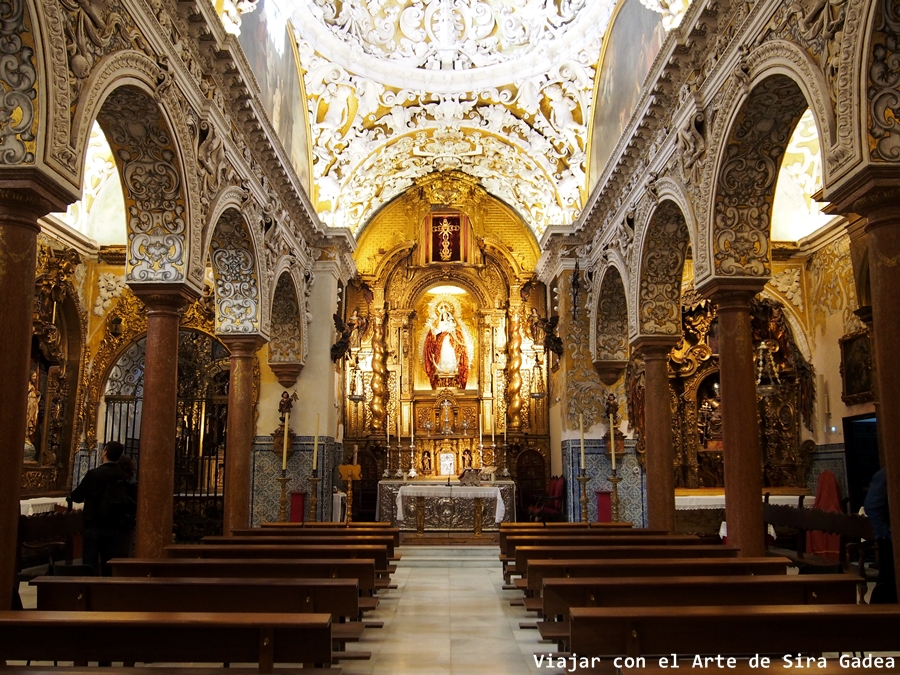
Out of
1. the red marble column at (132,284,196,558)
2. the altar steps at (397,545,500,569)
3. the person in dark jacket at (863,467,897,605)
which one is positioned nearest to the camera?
the person in dark jacket at (863,467,897,605)

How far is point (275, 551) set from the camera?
781cm

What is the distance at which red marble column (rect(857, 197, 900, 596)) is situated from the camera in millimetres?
6020

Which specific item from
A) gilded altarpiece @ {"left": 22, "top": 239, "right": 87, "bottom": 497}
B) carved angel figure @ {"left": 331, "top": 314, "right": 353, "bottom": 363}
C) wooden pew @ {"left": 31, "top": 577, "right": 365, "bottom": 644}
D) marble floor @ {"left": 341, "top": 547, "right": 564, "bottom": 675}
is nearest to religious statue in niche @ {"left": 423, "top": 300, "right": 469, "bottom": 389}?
carved angel figure @ {"left": 331, "top": 314, "right": 353, "bottom": 363}

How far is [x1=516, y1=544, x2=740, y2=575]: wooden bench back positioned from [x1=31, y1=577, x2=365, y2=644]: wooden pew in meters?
3.00

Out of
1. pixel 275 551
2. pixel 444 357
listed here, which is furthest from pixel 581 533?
pixel 444 357

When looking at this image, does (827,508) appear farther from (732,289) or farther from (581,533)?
(732,289)

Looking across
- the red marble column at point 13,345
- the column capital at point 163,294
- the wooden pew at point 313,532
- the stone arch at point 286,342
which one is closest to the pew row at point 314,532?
the wooden pew at point 313,532

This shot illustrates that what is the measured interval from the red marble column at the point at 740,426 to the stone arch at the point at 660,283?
3.27m

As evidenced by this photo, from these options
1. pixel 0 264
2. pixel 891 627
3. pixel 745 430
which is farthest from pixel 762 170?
pixel 0 264

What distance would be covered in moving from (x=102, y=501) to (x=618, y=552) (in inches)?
213

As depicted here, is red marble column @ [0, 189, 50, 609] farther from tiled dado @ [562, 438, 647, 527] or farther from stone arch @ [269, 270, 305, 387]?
tiled dado @ [562, 438, 647, 527]

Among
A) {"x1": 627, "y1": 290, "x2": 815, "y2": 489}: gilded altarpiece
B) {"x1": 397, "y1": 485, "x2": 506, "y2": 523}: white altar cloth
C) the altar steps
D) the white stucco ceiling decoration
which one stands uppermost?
the white stucco ceiling decoration

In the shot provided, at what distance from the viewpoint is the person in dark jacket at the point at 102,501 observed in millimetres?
8125

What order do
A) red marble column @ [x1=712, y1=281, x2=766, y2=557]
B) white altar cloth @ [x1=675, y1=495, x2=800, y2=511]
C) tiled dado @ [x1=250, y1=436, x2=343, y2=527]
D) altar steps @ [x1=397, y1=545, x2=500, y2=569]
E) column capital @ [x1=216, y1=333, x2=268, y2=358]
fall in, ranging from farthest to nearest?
tiled dado @ [x1=250, y1=436, x2=343, y2=527] → white altar cloth @ [x1=675, y1=495, x2=800, y2=511] → altar steps @ [x1=397, y1=545, x2=500, y2=569] → column capital @ [x1=216, y1=333, x2=268, y2=358] → red marble column @ [x1=712, y1=281, x2=766, y2=557]
